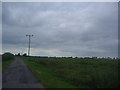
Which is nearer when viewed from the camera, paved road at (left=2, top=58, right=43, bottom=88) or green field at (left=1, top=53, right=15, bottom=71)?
paved road at (left=2, top=58, right=43, bottom=88)

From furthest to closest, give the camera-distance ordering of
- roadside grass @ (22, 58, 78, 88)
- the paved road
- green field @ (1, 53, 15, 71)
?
green field @ (1, 53, 15, 71) → the paved road → roadside grass @ (22, 58, 78, 88)

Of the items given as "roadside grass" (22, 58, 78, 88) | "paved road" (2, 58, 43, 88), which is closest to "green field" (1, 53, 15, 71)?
"paved road" (2, 58, 43, 88)

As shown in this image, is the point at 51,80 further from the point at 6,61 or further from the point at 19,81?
the point at 6,61

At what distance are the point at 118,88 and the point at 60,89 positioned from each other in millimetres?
3477

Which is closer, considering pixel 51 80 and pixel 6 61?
pixel 51 80

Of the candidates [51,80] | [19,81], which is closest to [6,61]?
[19,81]

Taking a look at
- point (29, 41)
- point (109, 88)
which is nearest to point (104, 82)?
point (109, 88)

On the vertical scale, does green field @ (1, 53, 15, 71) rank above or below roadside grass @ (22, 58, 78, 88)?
below

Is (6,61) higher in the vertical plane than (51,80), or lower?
lower

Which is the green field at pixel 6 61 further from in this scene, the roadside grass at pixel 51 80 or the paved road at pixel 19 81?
the roadside grass at pixel 51 80

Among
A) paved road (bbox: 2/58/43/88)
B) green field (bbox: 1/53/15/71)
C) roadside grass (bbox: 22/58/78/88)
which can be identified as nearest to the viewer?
roadside grass (bbox: 22/58/78/88)

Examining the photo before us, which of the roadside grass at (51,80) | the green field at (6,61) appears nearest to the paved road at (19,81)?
the roadside grass at (51,80)

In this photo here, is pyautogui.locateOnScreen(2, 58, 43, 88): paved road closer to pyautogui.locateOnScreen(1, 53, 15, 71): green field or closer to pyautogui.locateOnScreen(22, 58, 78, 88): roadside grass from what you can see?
pyautogui.locateOnScreen(22, 58, 78, 88): roadside grass

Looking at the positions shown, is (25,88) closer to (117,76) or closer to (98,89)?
(98,89)
